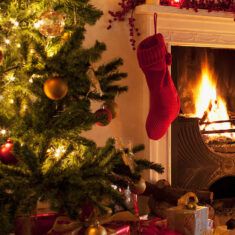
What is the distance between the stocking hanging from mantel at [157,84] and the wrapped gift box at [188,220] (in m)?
0.52

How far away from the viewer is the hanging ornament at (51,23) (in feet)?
4.00

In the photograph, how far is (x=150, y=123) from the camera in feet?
7.25

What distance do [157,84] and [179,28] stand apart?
599mm

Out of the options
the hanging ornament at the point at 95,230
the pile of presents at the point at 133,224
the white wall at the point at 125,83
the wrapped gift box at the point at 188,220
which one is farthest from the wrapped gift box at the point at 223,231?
the hanging ornament at the point at 95,230

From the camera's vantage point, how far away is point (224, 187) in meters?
3.10

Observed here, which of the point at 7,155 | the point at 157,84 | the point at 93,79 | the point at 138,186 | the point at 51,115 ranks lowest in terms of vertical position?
the point at 138,186

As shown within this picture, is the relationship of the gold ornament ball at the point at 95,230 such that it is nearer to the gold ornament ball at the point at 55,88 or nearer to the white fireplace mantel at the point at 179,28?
the gold ornament ball at the point at 55,88

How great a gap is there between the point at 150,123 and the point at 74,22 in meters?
0.97

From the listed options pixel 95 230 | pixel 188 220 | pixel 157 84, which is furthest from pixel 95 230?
pixel 157 84

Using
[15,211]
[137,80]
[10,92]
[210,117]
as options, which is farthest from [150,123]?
[15,211]

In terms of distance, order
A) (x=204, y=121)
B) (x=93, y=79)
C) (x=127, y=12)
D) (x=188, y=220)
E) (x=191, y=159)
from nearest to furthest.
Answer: (x=93, y=79) → (x=188, y=220) → (x=127, y=12) → (x=191, y=159) → (x=204, y=121)

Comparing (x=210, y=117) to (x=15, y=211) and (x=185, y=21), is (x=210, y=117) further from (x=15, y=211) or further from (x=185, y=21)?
(x=15, y=211)

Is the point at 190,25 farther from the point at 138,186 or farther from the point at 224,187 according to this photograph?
the point at 138,186

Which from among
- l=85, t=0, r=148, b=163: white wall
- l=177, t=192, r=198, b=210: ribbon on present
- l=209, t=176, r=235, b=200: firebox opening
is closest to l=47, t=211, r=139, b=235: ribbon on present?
l=177, t=192, r=198, b=210: ribbon on present
